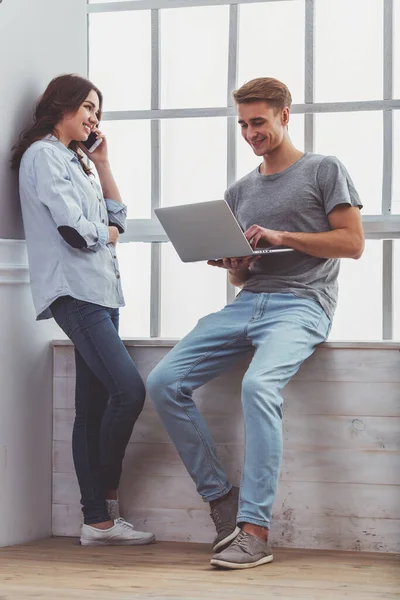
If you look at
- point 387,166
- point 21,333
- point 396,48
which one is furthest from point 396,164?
point 21,333

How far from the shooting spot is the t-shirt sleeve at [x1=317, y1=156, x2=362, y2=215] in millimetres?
2561

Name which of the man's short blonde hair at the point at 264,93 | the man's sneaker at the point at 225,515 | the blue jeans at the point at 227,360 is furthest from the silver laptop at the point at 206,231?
the man's sneaker at the point at 225,515

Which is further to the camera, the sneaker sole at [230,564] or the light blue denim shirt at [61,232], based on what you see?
the light blue denim shirt at [61,232]

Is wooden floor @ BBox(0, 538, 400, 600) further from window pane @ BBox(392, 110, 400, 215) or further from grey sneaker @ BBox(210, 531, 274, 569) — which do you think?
window pane @ BBox(392, 110, 400, 215)

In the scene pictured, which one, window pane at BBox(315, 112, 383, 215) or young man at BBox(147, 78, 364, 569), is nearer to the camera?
young man at BBox(147, 78, 364, 569)

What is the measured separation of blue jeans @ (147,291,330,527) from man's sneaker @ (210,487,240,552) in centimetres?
2

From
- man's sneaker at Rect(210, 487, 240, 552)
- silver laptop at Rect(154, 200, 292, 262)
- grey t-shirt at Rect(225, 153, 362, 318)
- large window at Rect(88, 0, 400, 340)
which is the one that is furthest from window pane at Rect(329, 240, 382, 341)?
man's sneaker at Rect(210, 487, 240, 552)

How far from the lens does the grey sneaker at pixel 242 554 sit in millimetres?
2271

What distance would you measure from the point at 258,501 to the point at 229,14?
1.70m

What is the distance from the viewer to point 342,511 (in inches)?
103

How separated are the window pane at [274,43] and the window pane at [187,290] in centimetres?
66

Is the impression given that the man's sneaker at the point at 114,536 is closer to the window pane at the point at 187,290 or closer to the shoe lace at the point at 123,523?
the shoe lace at the point at 123,523

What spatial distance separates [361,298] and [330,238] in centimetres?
47

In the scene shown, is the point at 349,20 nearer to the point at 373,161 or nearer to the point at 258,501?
the point at 373,161
